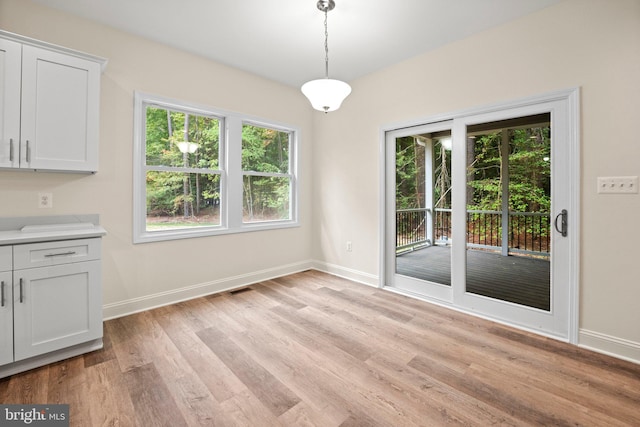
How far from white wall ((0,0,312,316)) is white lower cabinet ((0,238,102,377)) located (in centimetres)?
66

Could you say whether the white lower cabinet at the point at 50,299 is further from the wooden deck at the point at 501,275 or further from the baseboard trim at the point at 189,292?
the wooden deck at the point at 501,275

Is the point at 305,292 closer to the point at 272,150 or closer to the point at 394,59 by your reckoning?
the point at 272,150

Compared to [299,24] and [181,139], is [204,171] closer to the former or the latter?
[181,139]

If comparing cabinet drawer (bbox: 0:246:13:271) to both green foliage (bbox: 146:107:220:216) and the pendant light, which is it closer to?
green foliage (bbox: 146:107:220:216)

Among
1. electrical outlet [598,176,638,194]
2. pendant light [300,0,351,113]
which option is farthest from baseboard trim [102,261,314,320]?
electrical outlet [598,176,638,194]

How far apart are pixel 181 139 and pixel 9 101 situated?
1.41 metres

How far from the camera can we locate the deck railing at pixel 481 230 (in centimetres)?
262

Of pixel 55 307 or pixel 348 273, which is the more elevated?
pixel 55 307

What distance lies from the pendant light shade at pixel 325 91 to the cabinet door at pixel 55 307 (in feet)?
6.91

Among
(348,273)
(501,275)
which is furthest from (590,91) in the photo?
(348,273)

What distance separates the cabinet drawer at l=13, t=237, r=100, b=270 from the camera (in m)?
1.95

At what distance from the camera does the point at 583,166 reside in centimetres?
233

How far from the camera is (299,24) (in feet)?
8.99

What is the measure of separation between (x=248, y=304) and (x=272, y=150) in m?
2.17
